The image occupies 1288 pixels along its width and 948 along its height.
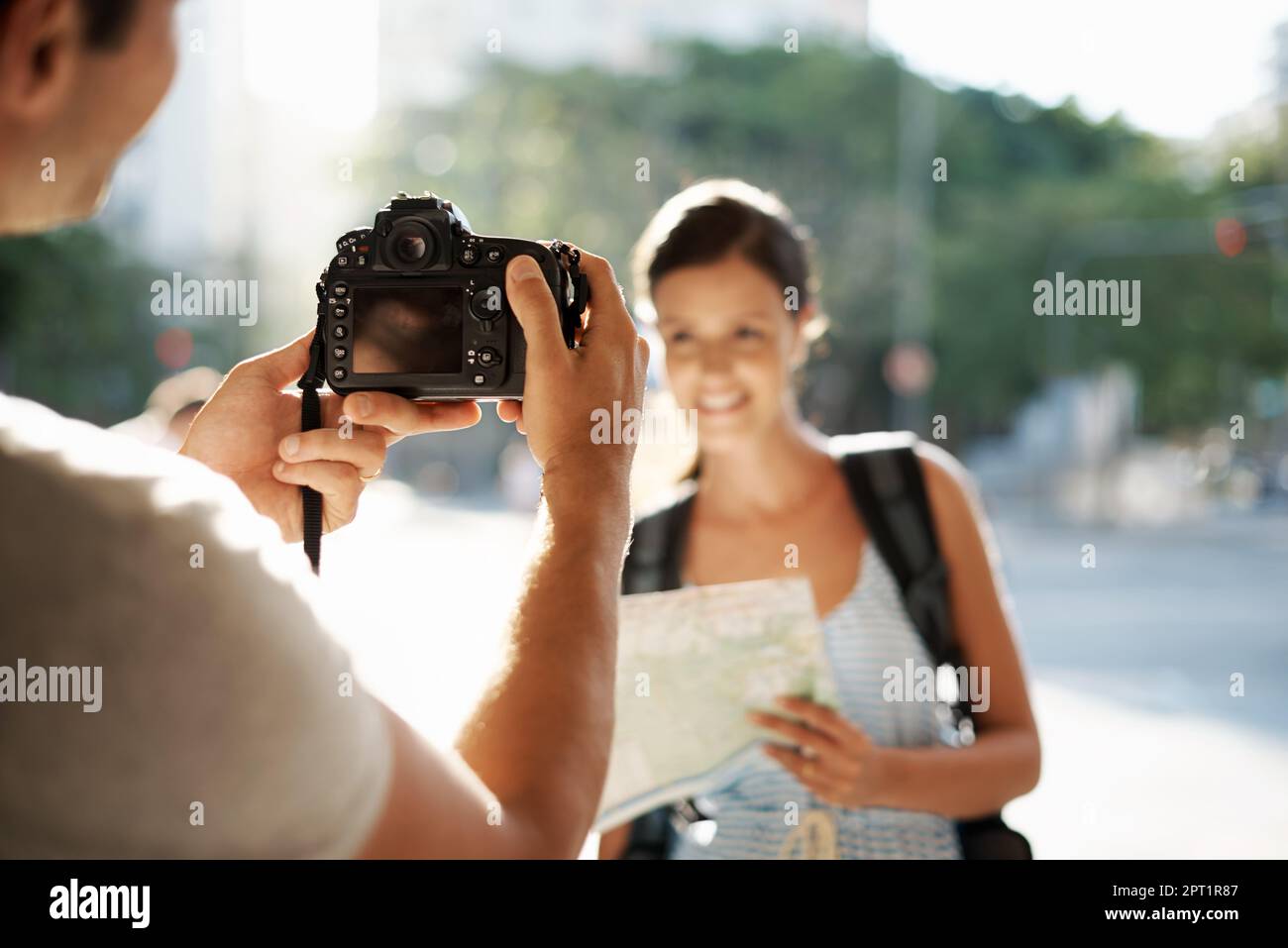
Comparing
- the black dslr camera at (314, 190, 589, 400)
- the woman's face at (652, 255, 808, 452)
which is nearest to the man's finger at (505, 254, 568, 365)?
the black dslr camera at (314, 190, 589, 400)

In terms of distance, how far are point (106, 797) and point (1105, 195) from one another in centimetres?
2851

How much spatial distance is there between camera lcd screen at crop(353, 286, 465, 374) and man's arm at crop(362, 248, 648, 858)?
0.18 m

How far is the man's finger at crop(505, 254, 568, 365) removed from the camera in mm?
1200

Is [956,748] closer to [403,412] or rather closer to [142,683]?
[403,412]

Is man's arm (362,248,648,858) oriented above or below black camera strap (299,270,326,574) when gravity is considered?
below

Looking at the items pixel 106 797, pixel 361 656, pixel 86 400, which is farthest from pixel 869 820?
pixel 86 400

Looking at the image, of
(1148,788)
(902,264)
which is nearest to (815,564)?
(1148,788)

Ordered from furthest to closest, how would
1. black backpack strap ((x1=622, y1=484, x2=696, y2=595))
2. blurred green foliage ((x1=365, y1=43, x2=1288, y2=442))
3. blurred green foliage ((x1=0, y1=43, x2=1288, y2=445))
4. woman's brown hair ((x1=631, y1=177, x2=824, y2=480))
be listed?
blurred green foliage ((x1=365, y1=43, x2=1288, y2=442)) < blurred green foliage ((x1=0, y1=43, x2=1288, y2=445)) < woman's brown hair ((x1=631, y1=177, x2=824, y2=480)) < black backpack strap ((x1=622, y1=484, x2=696, y2=595))

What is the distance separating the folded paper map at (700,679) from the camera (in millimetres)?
1936

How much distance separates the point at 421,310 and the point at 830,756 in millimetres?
915

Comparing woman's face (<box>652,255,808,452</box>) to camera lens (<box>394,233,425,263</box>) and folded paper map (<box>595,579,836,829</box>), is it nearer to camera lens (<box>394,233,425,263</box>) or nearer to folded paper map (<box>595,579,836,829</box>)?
folded paper map (<box>595,579,836,829</box>)

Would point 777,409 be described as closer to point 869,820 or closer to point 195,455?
point 869,820

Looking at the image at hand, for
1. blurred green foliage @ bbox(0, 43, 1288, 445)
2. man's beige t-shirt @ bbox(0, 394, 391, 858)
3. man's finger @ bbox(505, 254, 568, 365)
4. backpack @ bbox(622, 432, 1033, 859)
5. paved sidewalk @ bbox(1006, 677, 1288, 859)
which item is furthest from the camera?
blurred green foliage @ bbox(0, 43, 1288, 445)

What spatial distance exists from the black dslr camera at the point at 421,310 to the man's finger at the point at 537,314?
108mm
